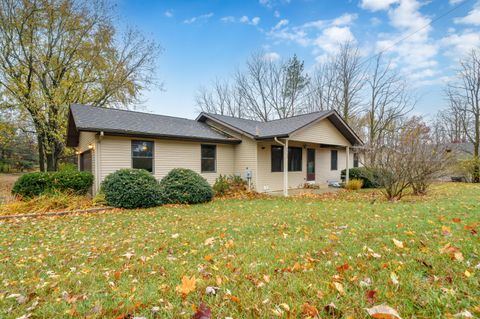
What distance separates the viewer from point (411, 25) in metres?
10.6

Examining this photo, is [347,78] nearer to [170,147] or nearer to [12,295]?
[170,147]

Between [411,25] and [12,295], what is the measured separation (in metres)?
15.0

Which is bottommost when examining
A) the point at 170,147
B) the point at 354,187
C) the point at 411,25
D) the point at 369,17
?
the point at 354,187

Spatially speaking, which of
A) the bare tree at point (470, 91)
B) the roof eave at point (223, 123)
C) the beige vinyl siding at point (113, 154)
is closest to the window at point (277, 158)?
the roof eave at point (223, 123)

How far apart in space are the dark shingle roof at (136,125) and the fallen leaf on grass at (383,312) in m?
9.49

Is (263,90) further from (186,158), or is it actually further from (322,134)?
(186,158)

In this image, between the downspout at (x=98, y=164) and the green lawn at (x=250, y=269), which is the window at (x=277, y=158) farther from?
the downspout at (x=98, y=164)

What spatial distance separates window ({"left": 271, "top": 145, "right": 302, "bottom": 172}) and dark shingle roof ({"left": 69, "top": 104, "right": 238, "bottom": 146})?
2.52m

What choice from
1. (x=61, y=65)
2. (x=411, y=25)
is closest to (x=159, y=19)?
(x=61, y=65)

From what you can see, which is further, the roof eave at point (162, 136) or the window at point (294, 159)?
the window at point (294, 159)

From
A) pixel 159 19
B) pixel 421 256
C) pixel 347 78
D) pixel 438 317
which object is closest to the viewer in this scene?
pixel 438 317

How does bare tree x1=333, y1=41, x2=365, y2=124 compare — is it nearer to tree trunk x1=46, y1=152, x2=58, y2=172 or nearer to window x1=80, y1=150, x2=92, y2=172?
window x1=80, y1=150, x2=92, y2=172

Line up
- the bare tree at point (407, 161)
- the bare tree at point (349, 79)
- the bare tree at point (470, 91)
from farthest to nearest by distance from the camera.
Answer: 1. the bare tree at point (349, 79)
2. the bare tree at point (470, 91)
3. the bare tree at point (407, 161)

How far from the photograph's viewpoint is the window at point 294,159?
1393cm
